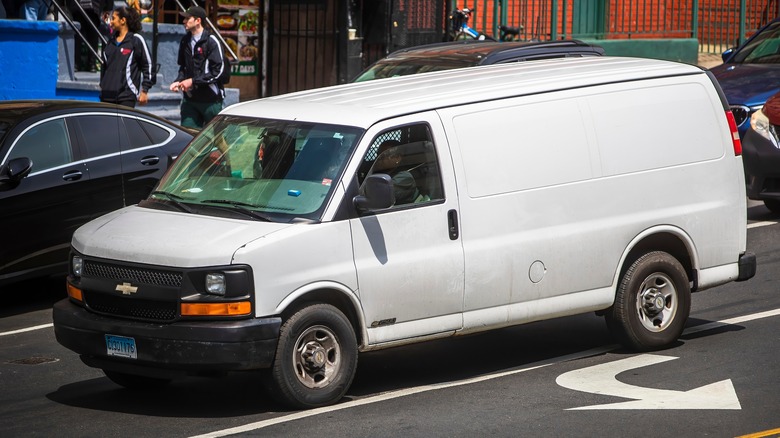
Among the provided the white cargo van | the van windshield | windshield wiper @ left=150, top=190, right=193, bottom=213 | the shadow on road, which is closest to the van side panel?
the white cargo van

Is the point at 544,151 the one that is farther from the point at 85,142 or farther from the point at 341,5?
the point at 341,5

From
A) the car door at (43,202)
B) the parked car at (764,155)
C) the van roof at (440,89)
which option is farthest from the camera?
the parked car at (764,155)

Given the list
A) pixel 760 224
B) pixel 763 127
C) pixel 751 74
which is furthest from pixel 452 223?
pixel 751 74

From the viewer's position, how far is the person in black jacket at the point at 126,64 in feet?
48.2

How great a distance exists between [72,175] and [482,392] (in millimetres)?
4540

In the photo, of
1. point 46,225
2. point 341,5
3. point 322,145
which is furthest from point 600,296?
point 341,5

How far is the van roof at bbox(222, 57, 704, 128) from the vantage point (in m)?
8.11

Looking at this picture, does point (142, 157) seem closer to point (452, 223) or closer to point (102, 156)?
point (102, 156)

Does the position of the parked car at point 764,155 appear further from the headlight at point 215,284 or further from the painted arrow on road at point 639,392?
the headlight at point 215,284

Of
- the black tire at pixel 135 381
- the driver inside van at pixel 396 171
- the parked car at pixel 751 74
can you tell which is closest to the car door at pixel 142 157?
the black tire at pixel 135 381

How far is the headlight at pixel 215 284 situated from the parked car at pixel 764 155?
27.0 feet

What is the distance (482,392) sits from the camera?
804 centimetres

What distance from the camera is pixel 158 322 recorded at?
7.44m

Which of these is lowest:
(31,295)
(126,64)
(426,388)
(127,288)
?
(31,295)
